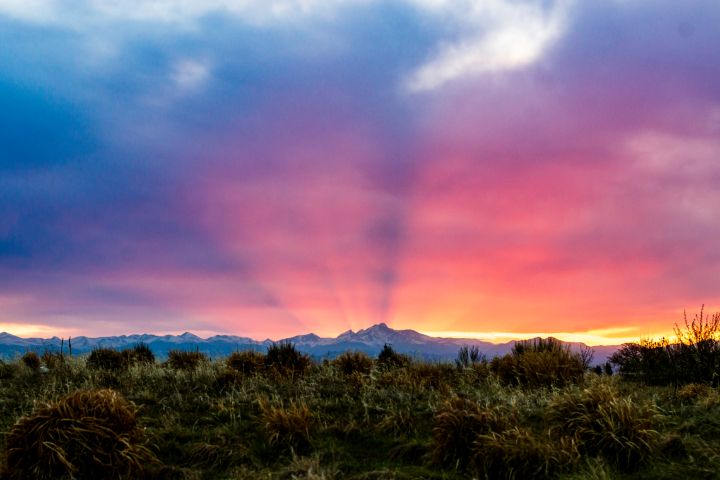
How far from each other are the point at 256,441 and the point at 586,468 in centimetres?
517

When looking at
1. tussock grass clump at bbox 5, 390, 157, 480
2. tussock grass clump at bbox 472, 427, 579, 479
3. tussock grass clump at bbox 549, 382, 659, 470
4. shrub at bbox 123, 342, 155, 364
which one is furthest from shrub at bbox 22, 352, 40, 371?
tussock grass clump at bbox 549, 382, 659, 470

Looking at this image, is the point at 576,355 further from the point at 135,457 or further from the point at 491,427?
the point at 135,457

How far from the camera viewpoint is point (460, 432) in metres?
9.05

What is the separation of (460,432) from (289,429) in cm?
287

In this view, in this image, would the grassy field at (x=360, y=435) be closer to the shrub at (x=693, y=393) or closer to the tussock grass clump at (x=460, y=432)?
the tussock grass clump at (x=460, y=432)

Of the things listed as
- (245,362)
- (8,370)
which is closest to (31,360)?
(8,370)

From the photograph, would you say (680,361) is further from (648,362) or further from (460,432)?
(460,432)

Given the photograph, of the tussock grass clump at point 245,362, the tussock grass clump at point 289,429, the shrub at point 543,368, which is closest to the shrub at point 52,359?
the tussock grass clump at point 245,362

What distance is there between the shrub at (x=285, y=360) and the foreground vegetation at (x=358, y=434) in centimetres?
276

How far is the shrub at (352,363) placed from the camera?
17.3m

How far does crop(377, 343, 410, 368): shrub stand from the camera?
61.1 ft

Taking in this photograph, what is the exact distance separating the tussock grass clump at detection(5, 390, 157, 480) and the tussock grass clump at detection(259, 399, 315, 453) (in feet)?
6.23

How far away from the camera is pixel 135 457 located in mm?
8969

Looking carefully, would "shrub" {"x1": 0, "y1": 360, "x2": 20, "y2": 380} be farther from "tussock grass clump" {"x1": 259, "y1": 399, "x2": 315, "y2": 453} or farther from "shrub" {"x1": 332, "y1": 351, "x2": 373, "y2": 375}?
"tussock grass clump" {"x1": 259, "y1": 399, "x2": 315, "y2": 453}
